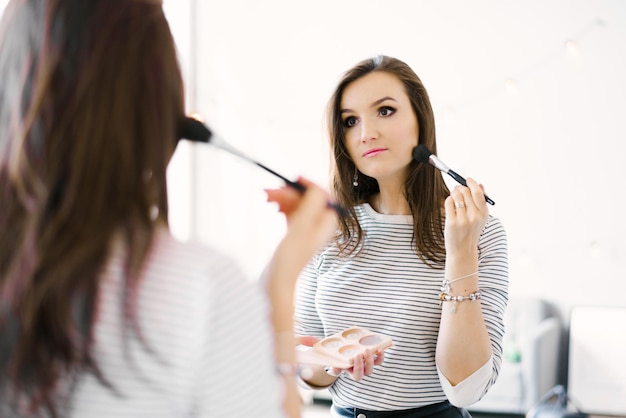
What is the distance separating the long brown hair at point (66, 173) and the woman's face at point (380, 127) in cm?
70

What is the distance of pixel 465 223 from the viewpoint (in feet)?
3.14

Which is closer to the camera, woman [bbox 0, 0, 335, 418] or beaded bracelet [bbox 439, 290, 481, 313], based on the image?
woman [bbox 0, 0, 335, 418]

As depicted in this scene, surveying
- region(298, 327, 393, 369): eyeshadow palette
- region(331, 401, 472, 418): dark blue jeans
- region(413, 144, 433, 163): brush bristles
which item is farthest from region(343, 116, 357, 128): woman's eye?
region(331, 401, 472, 418): dark blue jeans

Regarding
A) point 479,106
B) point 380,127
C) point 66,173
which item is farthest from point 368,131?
point 479,106

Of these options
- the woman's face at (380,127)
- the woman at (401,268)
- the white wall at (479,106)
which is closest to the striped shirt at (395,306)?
the woman at (401,268)

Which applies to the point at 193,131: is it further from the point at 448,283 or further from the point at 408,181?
the point at 408,181

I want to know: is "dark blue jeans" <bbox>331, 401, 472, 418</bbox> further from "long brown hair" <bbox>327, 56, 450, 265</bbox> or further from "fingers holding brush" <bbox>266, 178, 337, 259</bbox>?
"fingers holding brush" <bbox>266, 178, 337, 259</bbox>

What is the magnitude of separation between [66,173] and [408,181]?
80 centimetres

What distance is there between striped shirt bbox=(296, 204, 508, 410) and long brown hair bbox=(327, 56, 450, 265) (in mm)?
24

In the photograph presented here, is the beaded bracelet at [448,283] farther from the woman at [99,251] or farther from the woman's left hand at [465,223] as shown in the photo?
the woman at [99,251]

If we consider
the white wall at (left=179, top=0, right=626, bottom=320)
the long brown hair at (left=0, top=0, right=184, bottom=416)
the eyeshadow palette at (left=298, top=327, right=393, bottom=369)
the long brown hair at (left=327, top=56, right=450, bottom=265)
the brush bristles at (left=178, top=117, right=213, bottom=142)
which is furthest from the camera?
the white wall at (left=179, top=0, right=626, bottom=320)

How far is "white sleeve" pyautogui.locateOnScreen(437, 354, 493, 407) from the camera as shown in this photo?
981 mm

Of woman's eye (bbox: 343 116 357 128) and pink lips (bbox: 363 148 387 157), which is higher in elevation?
woman's eye (bbox: 343 116 357 128)

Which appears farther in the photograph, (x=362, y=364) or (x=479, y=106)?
(x=479, y=106)
